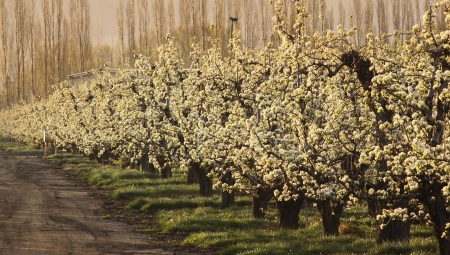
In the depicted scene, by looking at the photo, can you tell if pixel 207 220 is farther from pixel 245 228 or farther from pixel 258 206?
pixel 258 206

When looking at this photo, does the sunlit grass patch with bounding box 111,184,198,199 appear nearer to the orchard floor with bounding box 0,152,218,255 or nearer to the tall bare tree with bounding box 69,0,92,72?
the orchard floor with bounding box 0,152,218,255

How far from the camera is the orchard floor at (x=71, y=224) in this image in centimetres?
2166

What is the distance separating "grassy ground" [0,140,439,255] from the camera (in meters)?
19.2

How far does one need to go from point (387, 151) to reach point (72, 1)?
368ft

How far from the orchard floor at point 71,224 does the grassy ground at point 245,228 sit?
0.89m

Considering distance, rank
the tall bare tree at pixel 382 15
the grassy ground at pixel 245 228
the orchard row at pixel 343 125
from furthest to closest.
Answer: the tall bare tree at pixel 382 15
the grassy ground at pixel 245 228
the orchard row at pixel 343 125

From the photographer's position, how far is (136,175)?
149 ft

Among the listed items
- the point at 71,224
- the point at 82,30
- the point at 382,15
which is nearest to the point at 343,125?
the point at 71,224

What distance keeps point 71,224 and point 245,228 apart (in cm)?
748

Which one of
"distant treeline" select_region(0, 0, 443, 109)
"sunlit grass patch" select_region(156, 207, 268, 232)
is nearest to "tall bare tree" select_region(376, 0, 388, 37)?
"distant treeline" select_region(0, 0, 443, 109)

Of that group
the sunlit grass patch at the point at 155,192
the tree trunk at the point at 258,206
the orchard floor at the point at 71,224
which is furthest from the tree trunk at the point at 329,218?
the sunlit grass patch at the point at 155,192

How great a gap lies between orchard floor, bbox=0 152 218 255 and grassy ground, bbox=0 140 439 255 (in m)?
0.89

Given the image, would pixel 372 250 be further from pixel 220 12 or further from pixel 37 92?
pixel 37 92

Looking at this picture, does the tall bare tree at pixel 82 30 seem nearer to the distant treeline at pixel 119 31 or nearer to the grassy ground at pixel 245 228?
the distant treeline at pixel 119 31
